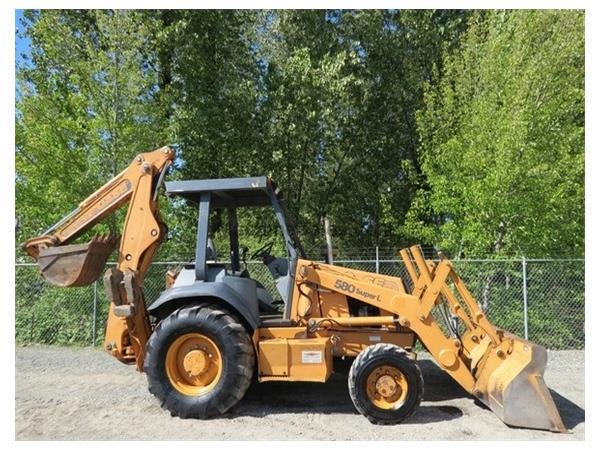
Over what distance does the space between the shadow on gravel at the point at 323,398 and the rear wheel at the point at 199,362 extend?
0.40 meters

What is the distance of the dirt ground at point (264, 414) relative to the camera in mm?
4840

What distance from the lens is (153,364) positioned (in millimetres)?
5281

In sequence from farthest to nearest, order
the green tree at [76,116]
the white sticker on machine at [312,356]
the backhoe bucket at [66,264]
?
1. the green tree at [76,116]
2. the backhoe bucket at [66,264]
3. the white sticker on machine at [312,356]

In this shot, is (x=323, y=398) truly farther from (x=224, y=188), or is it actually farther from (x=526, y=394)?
(x=224, y=188)

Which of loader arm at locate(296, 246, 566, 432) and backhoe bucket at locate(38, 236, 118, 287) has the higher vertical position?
backhoe bucket at locate(38, 236, 118, 287)

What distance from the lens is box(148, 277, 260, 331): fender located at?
5.35 metres

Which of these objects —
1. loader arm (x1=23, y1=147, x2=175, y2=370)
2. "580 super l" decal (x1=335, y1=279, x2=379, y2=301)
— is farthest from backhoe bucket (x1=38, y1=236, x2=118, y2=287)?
"580 super l" decal (x1=335, y1=279, x2=379, y2=301)

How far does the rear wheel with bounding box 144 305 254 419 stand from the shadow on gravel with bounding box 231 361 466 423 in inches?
15.7

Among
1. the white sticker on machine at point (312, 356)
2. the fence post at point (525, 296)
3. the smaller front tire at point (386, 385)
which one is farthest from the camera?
the fence post at point (525, 296)

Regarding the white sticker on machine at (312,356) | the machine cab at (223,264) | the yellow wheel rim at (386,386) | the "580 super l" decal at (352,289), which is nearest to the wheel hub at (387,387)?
the yellow wheel rim at (386,386)

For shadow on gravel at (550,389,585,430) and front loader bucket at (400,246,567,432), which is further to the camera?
shadow on gravel at (550,389,585,430)

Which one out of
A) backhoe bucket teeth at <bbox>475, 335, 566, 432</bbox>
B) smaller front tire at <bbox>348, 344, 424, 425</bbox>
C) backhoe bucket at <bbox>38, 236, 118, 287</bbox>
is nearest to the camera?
backhoe bucket teeth at <bbox>475, 335, 566, 432</bbox>

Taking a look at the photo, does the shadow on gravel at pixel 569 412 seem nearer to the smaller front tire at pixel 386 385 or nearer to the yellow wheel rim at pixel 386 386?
the smaller front tire at pixel 386 385

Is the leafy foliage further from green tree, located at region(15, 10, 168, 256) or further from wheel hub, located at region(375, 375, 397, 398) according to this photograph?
wheel hub, located at region(375, 375, 397, 398)
